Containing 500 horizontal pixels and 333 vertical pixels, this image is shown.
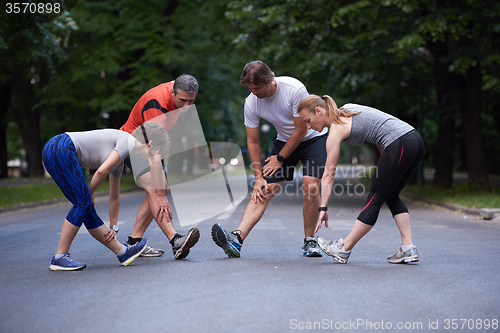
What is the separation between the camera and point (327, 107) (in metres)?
5.30

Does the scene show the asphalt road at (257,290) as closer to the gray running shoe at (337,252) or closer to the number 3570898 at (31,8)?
the gray running shoe at (337,252)

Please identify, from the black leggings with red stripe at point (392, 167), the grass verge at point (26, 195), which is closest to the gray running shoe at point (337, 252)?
the black leggings with red stripe at point (392, 167)

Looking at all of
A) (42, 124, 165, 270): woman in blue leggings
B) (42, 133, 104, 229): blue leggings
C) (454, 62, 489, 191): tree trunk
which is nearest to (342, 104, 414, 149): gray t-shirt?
(42, 124, 165, 270): woman in blue leggings

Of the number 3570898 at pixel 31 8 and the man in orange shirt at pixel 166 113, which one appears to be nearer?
the man in orange shirt at pixel 166 113

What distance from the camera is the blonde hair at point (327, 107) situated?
5.23m

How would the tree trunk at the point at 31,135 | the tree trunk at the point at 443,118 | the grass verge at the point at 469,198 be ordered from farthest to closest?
the tree trunk at the point at 31,135
the tree trunk at the point at 443,118
the grass verge at the point at 469,198

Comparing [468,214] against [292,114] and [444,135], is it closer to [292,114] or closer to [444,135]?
[292,114]

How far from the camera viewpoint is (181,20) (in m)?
23.6

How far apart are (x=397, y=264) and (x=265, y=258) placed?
4.45 ft

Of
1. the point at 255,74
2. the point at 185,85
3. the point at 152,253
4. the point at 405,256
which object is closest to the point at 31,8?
the point at 152,253

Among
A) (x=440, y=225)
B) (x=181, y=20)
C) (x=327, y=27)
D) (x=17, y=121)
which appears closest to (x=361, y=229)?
(x=440, y=225)

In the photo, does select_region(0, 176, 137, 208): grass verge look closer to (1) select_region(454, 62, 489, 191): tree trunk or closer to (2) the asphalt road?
(2) the asphalt road

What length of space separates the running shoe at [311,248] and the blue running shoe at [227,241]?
0.76m

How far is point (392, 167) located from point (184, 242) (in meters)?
2.15
